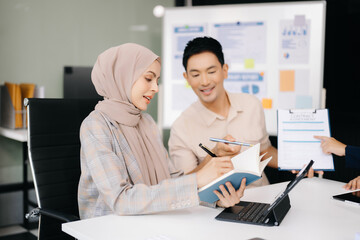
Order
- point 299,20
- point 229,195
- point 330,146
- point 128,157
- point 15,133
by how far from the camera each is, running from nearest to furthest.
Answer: point 229,195 < point 128,157 < point 330,146 < point 15,133 < point 299,20

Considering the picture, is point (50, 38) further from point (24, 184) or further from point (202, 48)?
point (202, 48)

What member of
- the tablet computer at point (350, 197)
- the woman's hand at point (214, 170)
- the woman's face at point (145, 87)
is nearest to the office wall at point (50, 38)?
the woman's face at point (145, 87)

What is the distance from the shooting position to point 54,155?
166cm

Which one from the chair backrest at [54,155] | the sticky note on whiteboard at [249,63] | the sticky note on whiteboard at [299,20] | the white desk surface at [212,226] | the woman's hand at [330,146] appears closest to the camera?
the white desk surface at [212,226]

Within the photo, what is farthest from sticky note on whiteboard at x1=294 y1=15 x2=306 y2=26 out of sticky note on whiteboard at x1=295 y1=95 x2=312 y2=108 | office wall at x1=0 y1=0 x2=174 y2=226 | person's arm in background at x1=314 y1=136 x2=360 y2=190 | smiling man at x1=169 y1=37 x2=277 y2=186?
person's arm in background at x1=314 y1=136 x2=360 y2=190

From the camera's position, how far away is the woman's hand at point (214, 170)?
4.23 feet

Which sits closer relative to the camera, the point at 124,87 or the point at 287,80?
the point at 124,87

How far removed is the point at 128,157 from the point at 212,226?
42cm

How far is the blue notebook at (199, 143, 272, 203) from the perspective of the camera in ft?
4.04

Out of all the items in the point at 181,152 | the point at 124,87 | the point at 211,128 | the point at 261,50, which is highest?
the point at 261,50

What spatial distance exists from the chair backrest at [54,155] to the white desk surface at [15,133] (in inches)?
51.7

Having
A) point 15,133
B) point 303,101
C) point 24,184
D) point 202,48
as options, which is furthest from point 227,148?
point 24,184

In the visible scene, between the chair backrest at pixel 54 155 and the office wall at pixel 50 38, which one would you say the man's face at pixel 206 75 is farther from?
the office wall at pixel 50 38

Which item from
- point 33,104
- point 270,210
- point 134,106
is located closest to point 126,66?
point 134,106
